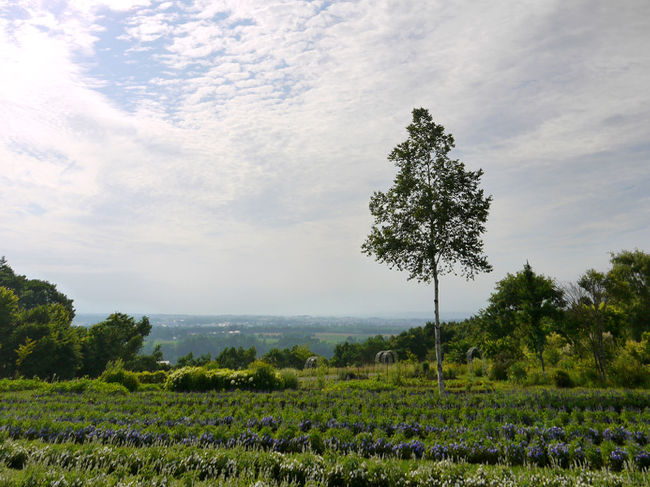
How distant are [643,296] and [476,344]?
16421mm

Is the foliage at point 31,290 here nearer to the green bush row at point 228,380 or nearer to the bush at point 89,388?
the bush at point 89,388

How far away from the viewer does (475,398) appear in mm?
11445

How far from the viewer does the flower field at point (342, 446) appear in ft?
17.5

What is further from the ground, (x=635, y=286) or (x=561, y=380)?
(x=635, y=286)

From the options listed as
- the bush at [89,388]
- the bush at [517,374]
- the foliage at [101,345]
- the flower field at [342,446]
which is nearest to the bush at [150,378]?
the bush at [89,388]

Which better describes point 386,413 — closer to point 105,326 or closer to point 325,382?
point 325,382

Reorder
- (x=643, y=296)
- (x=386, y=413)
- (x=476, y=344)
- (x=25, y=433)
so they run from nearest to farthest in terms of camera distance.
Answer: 1. (x=25, y=433)
2. (x=386, y=413)
3. (x=476, y=344)
4. (x=643, y=296)

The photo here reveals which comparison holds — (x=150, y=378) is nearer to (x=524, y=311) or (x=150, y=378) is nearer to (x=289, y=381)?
(x=289, y=381)

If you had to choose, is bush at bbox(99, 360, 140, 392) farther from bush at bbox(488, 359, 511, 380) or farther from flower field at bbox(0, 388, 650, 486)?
bush at bbox(488, 359, 511, 380)

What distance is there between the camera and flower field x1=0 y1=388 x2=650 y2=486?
209 inches

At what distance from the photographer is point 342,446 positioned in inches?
280

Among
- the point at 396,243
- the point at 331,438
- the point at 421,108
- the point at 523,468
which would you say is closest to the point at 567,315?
the point at 396,243

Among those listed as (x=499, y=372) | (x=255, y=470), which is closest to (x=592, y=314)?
(x=499, y=372)

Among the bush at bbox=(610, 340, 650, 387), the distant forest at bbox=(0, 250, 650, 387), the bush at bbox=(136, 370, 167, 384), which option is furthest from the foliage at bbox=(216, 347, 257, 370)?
the bush at bbox=(610, 340, 650, 387)
